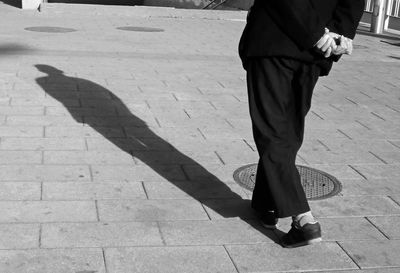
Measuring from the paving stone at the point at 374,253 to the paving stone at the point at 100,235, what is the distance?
3.60 feet

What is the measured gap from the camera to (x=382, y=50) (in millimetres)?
12594

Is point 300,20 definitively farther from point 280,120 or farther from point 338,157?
point 338,157

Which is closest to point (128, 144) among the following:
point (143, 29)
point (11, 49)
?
point (11, 49)

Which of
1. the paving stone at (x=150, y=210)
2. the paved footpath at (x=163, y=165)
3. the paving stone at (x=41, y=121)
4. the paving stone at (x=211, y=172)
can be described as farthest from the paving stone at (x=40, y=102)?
the paving stone at (x=150, y=210)

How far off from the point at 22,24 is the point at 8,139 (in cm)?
810

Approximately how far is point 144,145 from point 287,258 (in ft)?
7.33

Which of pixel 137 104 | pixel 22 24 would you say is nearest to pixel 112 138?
pixel 137 104

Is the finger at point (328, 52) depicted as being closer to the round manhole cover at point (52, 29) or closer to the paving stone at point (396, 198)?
the paving stone at point (396, 198)

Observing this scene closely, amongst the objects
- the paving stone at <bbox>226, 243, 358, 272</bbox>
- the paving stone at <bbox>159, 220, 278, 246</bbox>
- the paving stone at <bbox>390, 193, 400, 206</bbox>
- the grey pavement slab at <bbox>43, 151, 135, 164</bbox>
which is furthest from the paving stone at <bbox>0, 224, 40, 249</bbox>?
the paving stone at <bbox>390, 193, 400, 206</bbox>

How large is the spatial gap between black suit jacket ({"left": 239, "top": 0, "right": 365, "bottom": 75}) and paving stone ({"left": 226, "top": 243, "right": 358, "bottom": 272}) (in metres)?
1.07

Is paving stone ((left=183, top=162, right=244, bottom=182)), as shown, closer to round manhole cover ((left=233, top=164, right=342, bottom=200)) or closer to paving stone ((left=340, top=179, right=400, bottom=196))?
round manhole cover ((left=233, top=164, right=342, bottom=200))

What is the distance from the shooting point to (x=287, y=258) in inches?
140

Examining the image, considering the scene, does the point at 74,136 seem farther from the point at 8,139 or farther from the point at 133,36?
the point at 133,36

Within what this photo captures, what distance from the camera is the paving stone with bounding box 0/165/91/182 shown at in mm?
4574
